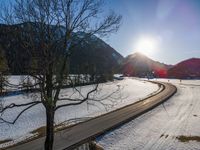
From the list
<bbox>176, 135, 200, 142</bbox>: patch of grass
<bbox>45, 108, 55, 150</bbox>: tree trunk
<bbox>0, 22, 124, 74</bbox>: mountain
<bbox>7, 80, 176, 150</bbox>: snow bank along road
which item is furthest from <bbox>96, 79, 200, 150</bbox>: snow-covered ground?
<bbox>0, 22, 124, 74</bbox>: mountain

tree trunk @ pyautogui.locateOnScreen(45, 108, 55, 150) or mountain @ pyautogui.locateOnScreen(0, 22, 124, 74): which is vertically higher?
mountain @ pyautogui.locateOnScreen(0, 22, 124, 74)

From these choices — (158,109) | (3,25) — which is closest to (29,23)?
(3,25)

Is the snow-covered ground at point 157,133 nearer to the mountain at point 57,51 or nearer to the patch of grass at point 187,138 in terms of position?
the patch of grass at point 187,138

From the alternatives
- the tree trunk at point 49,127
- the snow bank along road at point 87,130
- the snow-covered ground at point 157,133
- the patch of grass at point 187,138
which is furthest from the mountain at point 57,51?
the patch of grass at point 187,138

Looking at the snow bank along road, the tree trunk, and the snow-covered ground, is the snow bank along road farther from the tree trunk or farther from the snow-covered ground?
the tree trunk

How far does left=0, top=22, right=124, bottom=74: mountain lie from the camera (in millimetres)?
14125

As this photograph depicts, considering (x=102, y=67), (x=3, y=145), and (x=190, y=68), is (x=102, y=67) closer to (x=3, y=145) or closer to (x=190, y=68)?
(x=3, y=145)

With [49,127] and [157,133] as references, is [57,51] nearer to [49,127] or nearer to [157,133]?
[49,127]

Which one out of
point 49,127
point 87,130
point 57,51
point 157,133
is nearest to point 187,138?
point 157,133

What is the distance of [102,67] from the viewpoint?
17234 mm

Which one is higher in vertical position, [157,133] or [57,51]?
[57,51]

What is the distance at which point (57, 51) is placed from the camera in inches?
589

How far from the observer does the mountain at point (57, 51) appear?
14.1 m

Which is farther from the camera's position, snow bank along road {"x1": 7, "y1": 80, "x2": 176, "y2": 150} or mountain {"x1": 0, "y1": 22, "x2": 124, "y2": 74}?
snow bank along road {"x1": 7, "y1": 80, "x2": 176, "y2": 150}
